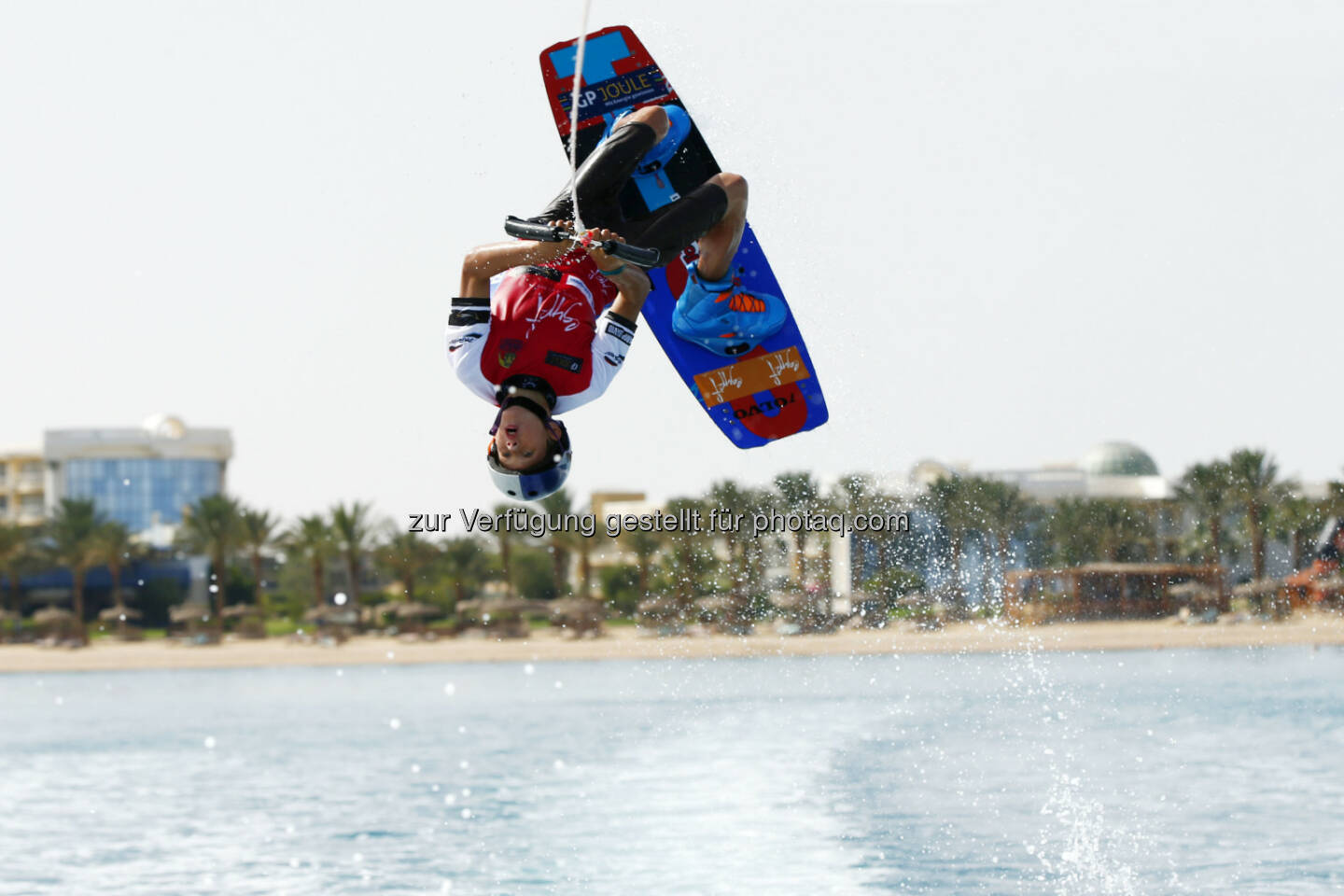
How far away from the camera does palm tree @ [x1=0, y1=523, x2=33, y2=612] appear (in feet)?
187

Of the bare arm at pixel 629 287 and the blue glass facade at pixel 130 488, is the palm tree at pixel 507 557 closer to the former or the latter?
A: the blue glass facade at pixel 130 488

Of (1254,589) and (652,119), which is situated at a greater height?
→ (652,119)

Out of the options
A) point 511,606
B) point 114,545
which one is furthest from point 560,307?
point 114,545

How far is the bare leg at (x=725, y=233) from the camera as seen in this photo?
20.6ft

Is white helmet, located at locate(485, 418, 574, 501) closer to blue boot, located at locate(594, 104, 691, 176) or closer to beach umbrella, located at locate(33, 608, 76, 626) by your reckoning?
blue boot, located at locate(594, 104, 691, 176)

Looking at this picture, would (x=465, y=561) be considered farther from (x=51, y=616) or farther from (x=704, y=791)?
(x=704, y=791)

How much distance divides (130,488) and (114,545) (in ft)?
46.4

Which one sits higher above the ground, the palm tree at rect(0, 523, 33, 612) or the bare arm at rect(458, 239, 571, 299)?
the bare arm at rect(458, 239, 571, 299)

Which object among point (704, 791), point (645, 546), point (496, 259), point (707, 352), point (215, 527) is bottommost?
point (704, 791)

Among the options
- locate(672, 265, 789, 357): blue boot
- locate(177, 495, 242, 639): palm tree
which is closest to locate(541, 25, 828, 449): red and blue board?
locate(672, 265, 789, 357): blue boot

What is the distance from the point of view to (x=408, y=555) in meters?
50.7

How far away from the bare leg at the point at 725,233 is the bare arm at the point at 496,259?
779mm

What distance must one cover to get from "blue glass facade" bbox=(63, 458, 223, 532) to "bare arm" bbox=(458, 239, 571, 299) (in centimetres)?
6689
